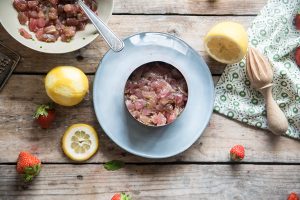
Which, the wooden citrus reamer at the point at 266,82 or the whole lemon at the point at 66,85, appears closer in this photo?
the whole lemon at the point at 66,85

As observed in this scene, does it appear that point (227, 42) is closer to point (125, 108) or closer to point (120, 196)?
point (125, 108)

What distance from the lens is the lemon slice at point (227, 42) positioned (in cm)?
149

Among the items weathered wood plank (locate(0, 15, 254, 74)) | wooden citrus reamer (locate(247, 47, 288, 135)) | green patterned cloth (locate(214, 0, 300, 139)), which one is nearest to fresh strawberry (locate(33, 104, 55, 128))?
weathered wood plank (locate(0, 15, 254, 74))

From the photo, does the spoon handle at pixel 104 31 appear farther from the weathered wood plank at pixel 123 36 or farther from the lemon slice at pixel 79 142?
the lemon slice at pixel 79 142

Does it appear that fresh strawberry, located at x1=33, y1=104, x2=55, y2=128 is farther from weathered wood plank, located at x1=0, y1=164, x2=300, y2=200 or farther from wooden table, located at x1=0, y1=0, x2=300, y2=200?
weathered wood plank, located at x1=0, y1=164, x2=300, y2=200

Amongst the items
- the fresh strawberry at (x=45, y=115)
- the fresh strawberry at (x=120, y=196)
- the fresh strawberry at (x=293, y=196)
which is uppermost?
the fresh strawberry at (x=45, y=115)

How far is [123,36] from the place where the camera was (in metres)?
1.63

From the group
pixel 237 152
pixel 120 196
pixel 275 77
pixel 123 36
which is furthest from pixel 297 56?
pixel 120 196

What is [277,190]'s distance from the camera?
64.0 inches

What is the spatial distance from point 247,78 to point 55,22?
2.13ft

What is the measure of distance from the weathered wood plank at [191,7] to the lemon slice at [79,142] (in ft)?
1.34

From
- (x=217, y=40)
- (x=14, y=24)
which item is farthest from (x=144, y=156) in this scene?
(x=14, y=24)

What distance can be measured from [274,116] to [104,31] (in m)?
0.60

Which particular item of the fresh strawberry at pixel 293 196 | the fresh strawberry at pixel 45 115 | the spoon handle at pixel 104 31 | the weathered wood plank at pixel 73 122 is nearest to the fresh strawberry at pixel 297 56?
the weathered wood plank at pixel 73 122
